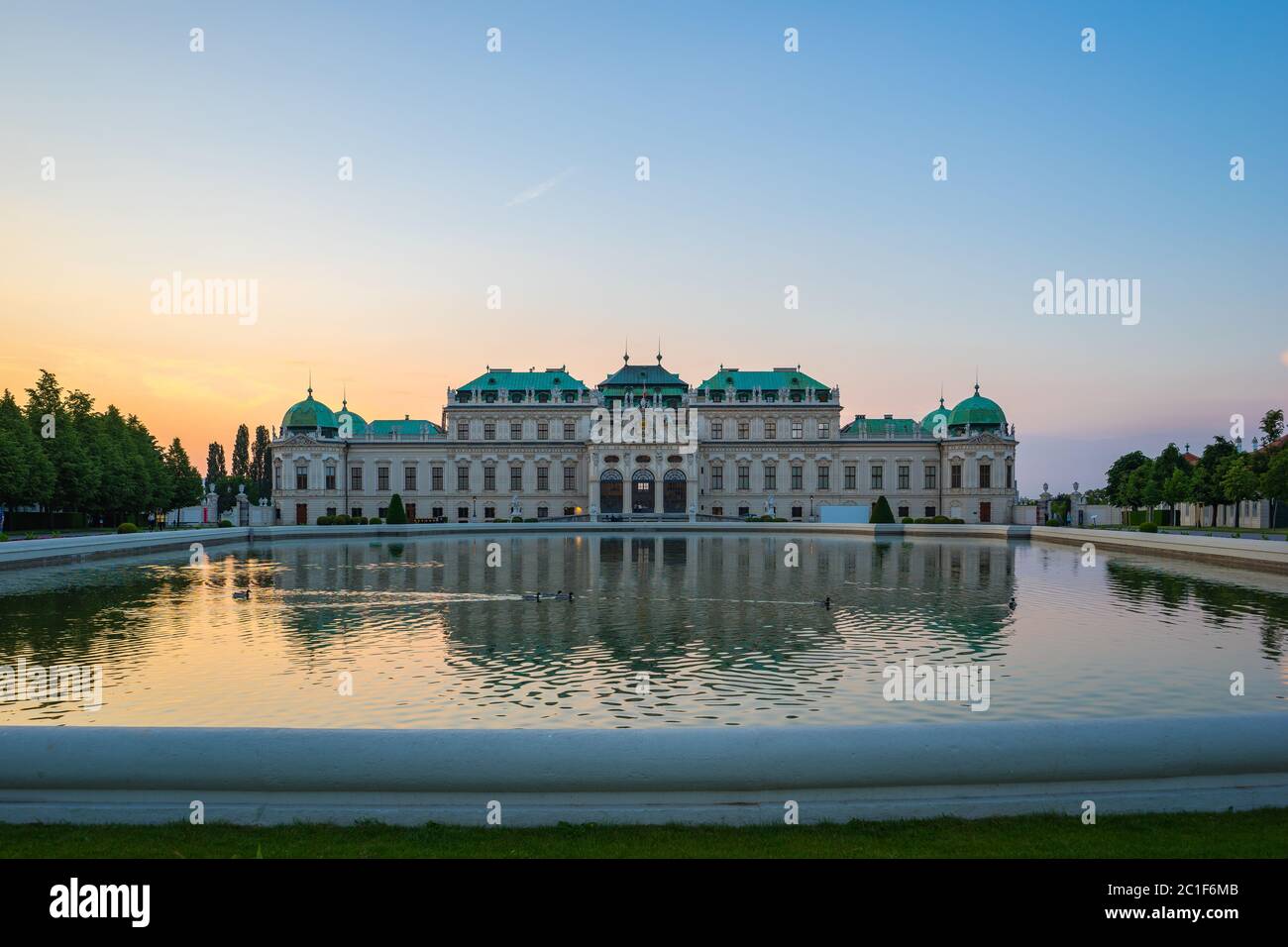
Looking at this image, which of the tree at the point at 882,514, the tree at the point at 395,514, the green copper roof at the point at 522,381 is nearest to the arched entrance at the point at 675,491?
the green copper roof at the point at 522,381

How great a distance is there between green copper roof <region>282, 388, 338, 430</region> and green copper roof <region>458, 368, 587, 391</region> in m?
15.1

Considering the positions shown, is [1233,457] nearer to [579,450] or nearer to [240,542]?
[579,450]

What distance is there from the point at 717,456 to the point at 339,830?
94037 mm

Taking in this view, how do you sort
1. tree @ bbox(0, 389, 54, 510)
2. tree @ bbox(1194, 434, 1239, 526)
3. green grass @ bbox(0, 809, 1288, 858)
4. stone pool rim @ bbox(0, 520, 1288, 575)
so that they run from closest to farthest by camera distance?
green grass @ bbox(0, 809, 1288, 858), stone pool rim @ bbox(0, 520, 1288, 575), tree @ bbox(0, 389, 54, 510), tree @ bbox(1194, 434, 1239, 526)

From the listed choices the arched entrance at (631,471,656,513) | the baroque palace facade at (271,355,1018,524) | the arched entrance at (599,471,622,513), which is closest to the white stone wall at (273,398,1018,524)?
the baroque palace facade at (271,355,1018,524)

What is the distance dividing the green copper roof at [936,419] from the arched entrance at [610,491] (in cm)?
3583

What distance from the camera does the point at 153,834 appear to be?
6824 millimetres

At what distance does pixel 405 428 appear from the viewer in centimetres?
10369

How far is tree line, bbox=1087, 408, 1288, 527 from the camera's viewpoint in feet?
211

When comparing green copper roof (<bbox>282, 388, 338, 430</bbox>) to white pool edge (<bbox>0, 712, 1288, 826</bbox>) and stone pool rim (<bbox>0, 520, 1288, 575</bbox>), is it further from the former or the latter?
white pool edge (<bbox>0, 712, 1288, 826</bbox>)

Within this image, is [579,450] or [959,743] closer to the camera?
[959,743]

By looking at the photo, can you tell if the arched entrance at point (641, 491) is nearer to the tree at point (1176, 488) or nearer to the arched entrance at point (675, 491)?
the arched entrance at point (675, 491)

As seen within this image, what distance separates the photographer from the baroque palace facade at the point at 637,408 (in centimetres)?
9944
